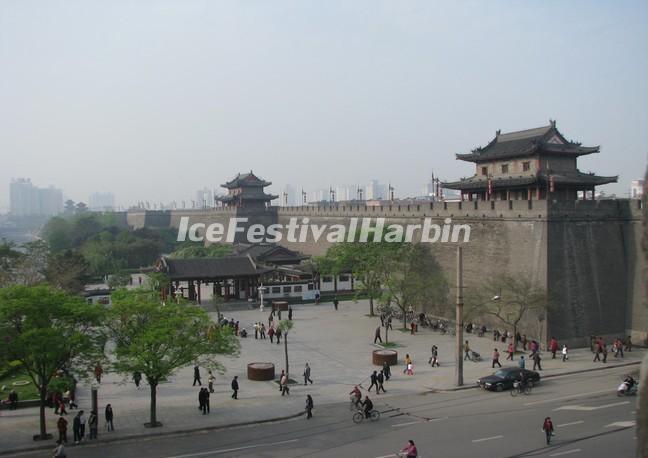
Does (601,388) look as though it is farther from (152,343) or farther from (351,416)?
(152,343)

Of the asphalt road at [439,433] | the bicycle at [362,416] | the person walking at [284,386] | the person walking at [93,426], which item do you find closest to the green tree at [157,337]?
the person walking at [93,426]

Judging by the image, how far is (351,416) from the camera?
51.4 ft

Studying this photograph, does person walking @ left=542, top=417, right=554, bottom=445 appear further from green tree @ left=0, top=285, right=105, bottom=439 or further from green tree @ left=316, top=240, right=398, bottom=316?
green tree @ left=316, top=240, right=398, bottom=316

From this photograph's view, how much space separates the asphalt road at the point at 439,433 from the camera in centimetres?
1259

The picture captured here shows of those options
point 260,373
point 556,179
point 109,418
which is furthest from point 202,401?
point 556,179

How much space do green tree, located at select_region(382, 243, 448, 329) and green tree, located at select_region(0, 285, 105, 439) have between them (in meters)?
16.3

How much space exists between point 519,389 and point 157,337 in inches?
416

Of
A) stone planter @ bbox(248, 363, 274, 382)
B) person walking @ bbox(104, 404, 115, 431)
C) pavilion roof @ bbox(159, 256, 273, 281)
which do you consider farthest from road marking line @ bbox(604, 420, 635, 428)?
pavilion roof @ bbox(159, 256, 273, 281)

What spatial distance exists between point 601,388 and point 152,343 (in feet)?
42.8

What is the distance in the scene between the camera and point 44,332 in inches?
521

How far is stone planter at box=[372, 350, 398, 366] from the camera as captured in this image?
70.3 feet

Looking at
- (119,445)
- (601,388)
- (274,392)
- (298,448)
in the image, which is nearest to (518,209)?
(601,388)

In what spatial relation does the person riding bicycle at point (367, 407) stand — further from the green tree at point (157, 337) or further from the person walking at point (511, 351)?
the person walking at point (511, 351)

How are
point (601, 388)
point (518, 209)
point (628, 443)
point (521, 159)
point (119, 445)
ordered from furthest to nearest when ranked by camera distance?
point (521, 159)
point (518, 209)
point (601, 388)
point (119, 445)
point (628, 443)
